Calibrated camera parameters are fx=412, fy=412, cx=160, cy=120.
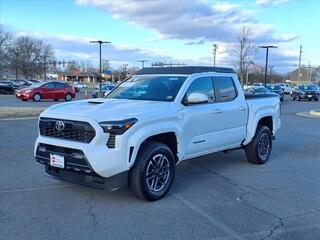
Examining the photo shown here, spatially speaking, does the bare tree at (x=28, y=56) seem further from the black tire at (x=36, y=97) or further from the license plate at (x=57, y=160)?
the license plate at (x=57, y=160)

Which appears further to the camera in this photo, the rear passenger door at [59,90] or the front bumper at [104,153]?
the rear passenger door at [59,90]

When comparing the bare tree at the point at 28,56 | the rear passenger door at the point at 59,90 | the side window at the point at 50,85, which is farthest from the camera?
the bare tree at the point at 28,56

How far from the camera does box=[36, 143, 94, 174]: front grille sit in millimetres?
5324

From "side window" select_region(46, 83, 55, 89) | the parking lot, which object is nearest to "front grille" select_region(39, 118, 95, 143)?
the parking lot

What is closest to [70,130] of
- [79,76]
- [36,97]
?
[36,97]

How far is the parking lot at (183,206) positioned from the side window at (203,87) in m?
1.49

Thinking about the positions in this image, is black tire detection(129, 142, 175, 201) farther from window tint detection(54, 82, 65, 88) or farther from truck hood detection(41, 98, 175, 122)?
window tint detection(54, 82, 65, 88)

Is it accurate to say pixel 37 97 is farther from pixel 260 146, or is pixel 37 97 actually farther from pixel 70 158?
pixel 70 158

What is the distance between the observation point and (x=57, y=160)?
5.62 meters

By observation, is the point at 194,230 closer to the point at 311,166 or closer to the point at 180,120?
the point at 180,120

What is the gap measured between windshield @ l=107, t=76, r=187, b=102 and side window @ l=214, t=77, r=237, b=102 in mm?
927

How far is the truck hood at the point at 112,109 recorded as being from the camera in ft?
17.7

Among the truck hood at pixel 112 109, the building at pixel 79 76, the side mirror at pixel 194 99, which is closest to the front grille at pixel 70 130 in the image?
the truck hood at pixel 112 109

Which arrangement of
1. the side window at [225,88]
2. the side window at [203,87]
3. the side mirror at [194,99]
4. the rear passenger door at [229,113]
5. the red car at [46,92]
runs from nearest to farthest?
the side mirror at [194,99], the side window at [203,87], the rear passenger door at [229,113], the side window at [225,88], the red car at [46,92]
